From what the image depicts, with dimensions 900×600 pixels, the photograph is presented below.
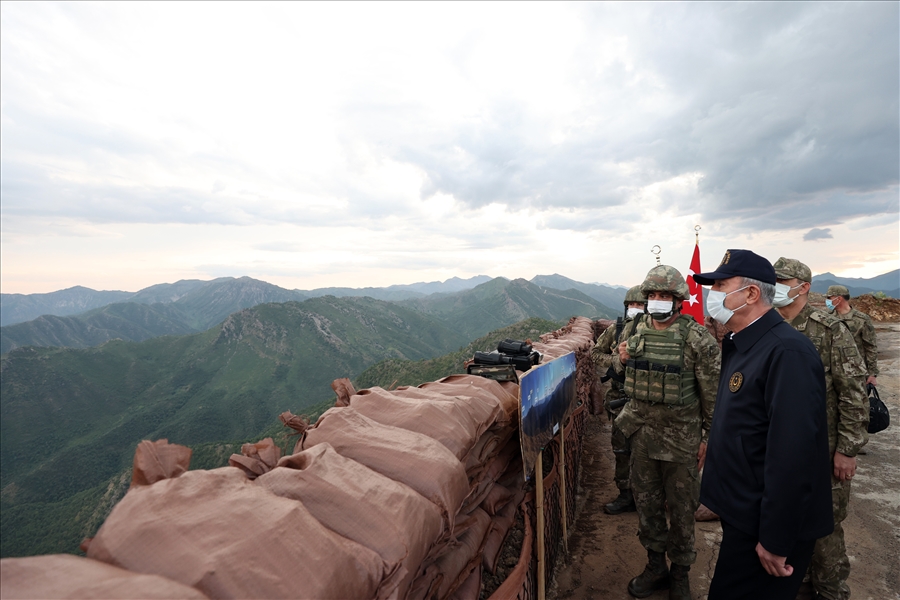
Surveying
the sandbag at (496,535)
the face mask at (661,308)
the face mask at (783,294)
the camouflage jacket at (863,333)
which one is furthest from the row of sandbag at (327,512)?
the camouflage jacket at (863,333)

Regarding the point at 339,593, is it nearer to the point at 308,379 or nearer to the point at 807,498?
the point at 807,498

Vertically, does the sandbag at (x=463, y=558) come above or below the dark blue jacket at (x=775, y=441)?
below

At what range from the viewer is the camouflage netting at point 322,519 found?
3.23 feet

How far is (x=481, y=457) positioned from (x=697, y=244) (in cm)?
763

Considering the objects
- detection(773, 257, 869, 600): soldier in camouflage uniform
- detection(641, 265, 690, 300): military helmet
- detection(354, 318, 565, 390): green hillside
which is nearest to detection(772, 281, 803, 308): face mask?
detection(773, 257, 869, 600): soldier in camouflage uniform

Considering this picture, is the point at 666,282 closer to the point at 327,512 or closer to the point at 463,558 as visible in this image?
the point at 463,558

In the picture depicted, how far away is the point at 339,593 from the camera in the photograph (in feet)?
3.72

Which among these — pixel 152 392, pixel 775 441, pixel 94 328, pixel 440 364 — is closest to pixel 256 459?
pixel 775 441

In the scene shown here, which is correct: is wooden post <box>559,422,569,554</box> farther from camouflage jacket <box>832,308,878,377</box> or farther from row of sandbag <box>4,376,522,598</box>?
camouflage jacket <box>832,308,878,377</box>

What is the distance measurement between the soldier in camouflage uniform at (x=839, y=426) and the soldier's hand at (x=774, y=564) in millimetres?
1314

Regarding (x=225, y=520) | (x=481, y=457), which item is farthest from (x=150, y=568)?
(x=481, y=457)

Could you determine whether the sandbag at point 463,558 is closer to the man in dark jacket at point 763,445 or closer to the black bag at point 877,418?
the man in dark jacket at point 763,445

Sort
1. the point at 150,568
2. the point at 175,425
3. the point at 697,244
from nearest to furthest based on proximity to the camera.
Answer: the point at 150,568 < the point at 697,244 < the point at 175,425

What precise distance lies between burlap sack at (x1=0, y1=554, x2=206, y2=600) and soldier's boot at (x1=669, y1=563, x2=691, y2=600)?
344cm
